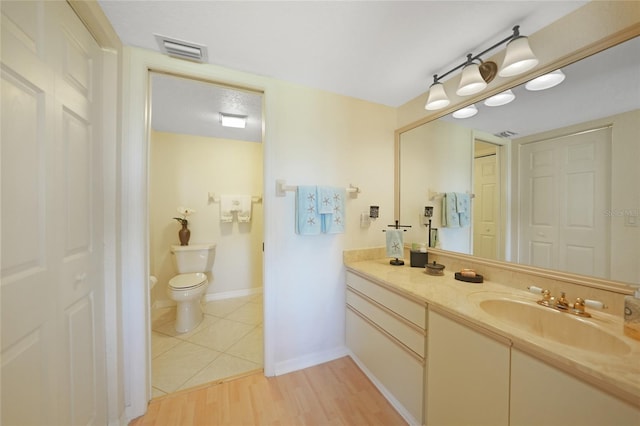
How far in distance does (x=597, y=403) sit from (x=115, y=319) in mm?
2034

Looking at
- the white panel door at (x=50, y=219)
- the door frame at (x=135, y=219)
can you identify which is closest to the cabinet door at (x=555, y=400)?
the white panel door at (x=50, y=219)

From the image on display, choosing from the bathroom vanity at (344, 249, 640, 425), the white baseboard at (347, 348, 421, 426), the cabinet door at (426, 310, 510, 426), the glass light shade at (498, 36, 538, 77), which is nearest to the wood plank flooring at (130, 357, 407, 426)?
the white baseboard at (347, 348, 421, 426)

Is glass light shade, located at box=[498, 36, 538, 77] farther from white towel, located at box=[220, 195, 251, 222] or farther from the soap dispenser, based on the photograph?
white towel, located at box=[220, 195, 251, 222]

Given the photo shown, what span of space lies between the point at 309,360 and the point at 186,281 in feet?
4.95

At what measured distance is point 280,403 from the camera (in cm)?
138

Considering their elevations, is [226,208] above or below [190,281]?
above

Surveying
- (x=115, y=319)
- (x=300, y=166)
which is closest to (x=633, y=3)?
(x=300, y=166)

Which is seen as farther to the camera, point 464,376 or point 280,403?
point 280,403

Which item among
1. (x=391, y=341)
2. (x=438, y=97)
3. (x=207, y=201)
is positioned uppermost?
(x=438, y=97)

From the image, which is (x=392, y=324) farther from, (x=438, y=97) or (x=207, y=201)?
(x=207, y=201)

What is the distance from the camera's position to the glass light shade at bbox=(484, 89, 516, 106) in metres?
1.28

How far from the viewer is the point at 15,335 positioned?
654 millimetres

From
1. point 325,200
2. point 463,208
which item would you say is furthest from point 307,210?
point 463,208

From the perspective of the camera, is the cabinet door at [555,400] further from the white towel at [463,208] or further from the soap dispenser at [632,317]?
the white towel at [463,208]
